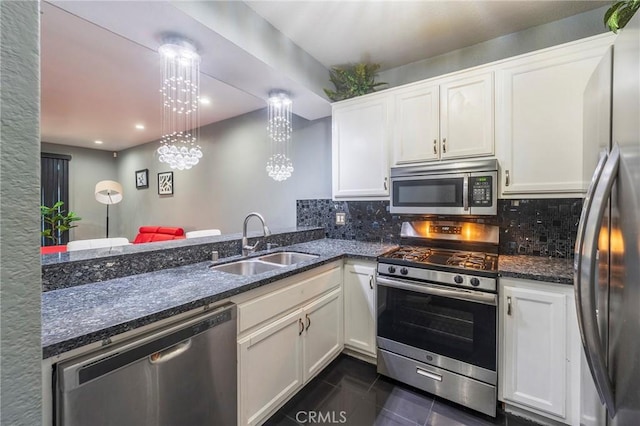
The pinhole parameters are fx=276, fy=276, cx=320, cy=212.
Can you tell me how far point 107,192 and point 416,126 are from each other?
538 centimetres

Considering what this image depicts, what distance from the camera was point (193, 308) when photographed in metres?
1.17

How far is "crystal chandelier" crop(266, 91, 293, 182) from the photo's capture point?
2508 millimetres

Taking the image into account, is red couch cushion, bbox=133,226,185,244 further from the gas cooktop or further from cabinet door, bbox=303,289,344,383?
the gas cooktop

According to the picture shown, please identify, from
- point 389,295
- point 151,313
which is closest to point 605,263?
point 389,295

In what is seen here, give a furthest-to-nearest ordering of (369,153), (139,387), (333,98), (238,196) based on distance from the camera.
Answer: (238,196)
(333,98)
(369,153)
(139,387)

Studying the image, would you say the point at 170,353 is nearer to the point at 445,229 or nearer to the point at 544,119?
the point at 445,229

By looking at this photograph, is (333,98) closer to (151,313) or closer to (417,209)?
(417,209)

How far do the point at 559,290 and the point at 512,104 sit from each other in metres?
1.20

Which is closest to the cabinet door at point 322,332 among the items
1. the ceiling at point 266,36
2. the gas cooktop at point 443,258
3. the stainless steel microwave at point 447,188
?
the gas cooktop at point 443,258

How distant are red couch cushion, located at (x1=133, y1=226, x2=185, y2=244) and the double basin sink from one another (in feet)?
9.48

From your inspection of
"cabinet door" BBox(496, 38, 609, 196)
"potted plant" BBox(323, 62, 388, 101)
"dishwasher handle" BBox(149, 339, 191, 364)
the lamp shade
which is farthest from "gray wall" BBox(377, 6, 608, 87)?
the lamp shade

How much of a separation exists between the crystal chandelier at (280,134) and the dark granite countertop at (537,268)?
79.4 inches

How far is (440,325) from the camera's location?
5.80 feet

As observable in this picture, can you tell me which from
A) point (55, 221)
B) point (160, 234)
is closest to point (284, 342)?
point (160, 234)
